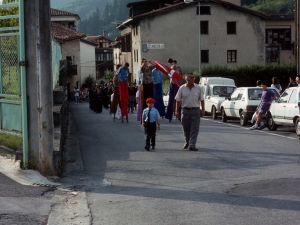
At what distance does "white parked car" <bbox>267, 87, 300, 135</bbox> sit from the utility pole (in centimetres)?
1016

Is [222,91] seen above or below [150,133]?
above

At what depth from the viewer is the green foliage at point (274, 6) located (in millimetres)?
119250

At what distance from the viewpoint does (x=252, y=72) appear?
5462cm

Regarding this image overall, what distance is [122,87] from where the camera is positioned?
859 inches

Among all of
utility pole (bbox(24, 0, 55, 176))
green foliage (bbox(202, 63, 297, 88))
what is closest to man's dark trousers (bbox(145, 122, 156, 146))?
utility pole (bbox(24, 0, 55, 176))

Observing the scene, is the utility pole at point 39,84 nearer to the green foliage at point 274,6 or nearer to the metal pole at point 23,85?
the metal pole at point 23,85

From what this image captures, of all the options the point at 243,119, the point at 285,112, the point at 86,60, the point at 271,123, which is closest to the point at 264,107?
the point at 271,123

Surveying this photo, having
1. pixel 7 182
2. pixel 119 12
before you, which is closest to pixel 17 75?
pixel 7 182

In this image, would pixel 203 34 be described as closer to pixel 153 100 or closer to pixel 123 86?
pixel 123 86

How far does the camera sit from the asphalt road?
7363 millimetres

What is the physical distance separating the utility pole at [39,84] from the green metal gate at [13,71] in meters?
0.09

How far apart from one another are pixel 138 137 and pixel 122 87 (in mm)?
5620

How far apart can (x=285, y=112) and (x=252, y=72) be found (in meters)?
35.0

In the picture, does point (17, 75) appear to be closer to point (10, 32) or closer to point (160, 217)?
point (10, 32)
